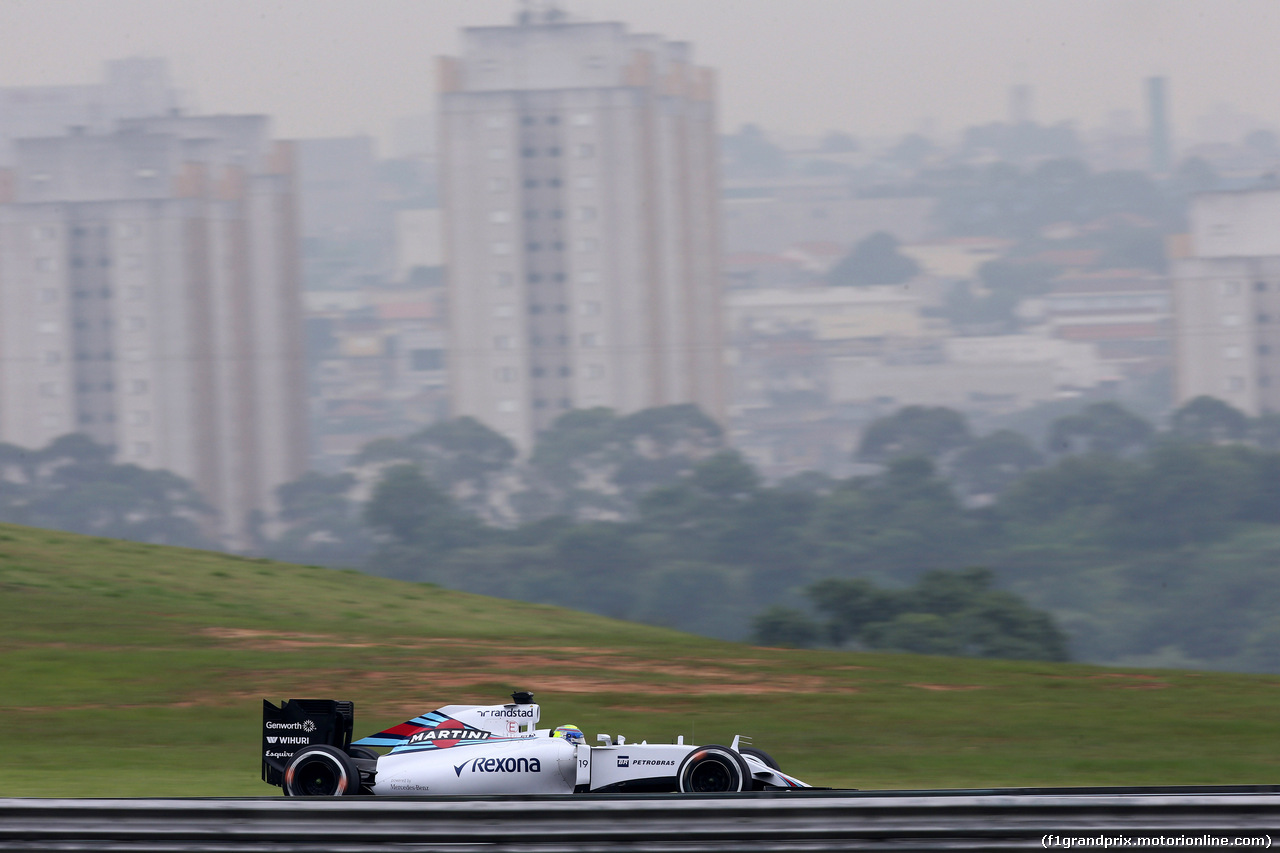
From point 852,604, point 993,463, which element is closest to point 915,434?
point 993,463

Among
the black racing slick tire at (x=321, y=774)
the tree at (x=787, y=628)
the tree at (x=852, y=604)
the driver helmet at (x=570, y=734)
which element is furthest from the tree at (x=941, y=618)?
the black racing slick tire at (x=321, y=774)

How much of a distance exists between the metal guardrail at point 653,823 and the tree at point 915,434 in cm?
15198

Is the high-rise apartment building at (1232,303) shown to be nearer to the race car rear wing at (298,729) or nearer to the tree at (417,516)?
the tree at (417,516)

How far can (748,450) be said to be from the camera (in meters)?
185

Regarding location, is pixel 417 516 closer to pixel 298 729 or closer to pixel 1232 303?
pixel 1232 303

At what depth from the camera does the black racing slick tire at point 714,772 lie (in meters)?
11.3

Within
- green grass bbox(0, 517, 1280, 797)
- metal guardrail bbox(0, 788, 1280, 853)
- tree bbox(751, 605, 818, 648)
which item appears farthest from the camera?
tree bbox(751, 605, 818, 648)

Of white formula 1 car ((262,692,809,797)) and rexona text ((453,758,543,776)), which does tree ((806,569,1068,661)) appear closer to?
white formula 1 car ((262,692,809,797))

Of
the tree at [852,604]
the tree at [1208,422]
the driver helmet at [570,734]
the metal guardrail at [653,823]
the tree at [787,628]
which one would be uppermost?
the tree at [1208,422]

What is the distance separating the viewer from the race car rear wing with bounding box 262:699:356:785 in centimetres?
1180

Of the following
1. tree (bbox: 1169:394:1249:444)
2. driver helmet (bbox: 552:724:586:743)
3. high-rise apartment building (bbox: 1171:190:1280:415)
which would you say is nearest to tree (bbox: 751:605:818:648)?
driver helmet (bbox: 552:724:586:743)

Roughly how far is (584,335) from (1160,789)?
505 feet

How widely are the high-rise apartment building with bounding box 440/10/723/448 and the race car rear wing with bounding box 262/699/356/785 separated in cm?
15096

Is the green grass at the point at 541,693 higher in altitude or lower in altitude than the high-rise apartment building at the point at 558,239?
lower
